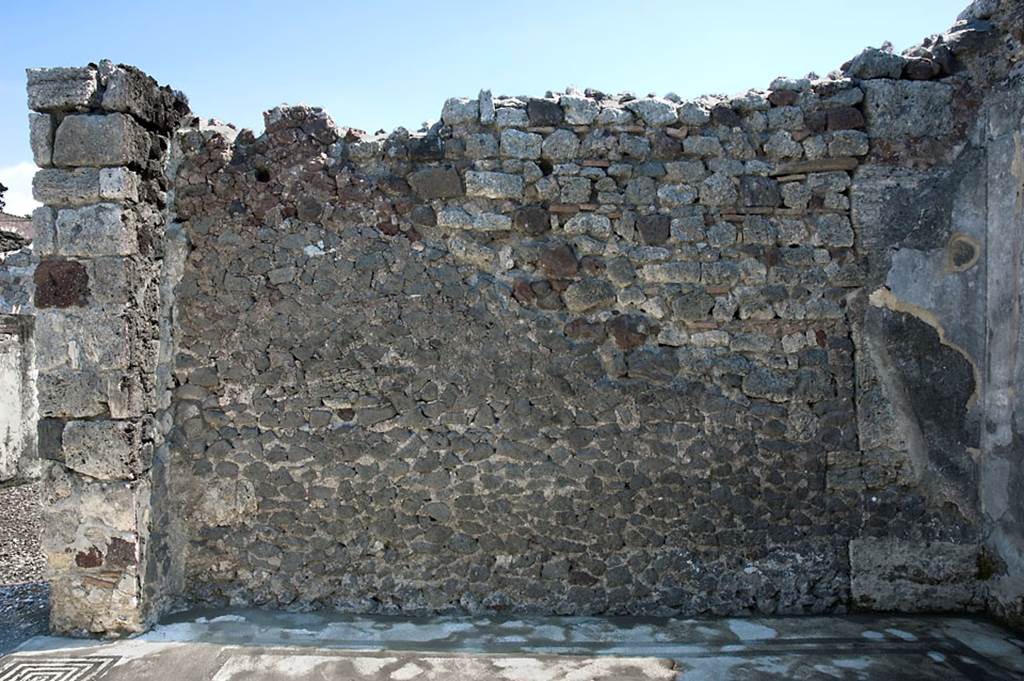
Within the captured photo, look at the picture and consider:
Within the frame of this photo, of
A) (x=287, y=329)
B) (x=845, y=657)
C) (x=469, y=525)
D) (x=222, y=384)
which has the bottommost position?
(x=845, y=657)

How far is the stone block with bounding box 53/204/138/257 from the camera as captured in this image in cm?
369

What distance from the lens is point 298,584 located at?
3.91 metres

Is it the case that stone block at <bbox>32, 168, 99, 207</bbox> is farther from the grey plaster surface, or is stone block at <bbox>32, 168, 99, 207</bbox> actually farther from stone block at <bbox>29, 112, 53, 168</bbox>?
the grey plaster surface

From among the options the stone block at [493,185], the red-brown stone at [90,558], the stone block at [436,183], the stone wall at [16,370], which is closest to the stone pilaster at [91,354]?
the red-brown stone at [90,558]

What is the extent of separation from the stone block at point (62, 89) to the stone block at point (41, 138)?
6 cm

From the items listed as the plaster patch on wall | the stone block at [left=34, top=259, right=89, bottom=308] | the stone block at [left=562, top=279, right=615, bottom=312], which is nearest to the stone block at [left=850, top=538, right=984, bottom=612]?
the plaster patch on wall

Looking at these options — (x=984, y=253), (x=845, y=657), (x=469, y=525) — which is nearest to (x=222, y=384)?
(x=469, y=525)

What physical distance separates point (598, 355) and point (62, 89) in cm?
296

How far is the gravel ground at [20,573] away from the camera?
12.4 feet

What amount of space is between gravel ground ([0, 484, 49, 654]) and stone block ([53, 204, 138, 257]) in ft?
6.11

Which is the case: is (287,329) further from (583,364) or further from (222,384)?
(583,364)

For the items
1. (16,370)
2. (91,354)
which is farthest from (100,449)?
(16,370)

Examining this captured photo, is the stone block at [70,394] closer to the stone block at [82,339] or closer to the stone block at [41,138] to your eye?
the stone block at [82,339]

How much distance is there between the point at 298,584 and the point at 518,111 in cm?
270
